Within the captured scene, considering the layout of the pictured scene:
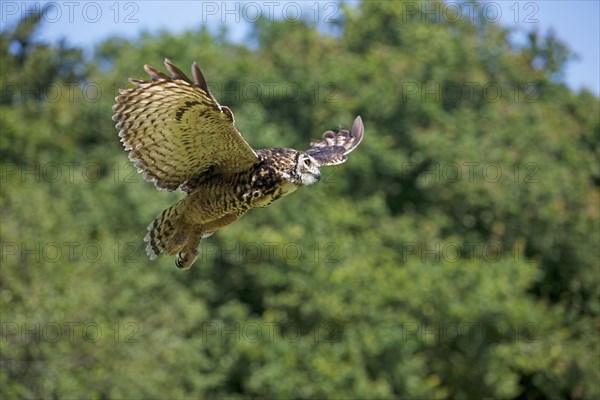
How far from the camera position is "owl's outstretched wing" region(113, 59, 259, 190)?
21.7 feet

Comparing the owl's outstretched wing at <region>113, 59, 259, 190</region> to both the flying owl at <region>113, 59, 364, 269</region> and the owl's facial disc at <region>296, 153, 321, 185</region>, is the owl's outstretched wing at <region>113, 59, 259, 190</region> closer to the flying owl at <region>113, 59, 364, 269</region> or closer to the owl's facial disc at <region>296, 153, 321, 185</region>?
the flying owl at <region>113, 59, 364, 269</region>

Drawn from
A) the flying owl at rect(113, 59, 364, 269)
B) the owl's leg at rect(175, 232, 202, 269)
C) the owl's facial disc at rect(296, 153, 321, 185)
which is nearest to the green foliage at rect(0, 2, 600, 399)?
the owl's leg at rect(175, 232, 202, 269)

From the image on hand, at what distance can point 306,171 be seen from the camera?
696cm

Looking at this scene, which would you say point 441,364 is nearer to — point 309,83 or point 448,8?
point 309,83

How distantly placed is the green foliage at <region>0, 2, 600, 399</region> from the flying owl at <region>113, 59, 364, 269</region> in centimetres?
1238

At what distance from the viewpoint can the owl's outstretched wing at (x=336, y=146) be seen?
7.69 metres

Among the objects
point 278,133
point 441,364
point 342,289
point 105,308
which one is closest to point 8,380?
point 105,308

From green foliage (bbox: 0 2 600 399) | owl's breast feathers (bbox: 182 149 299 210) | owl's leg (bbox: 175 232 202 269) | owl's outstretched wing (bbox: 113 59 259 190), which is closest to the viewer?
owl's outstretched wing (bbox: 113 59 259 190)

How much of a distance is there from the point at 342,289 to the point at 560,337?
5059 mm

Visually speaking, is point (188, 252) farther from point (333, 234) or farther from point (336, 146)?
point (333, 234)

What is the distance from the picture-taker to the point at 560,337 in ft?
87.8

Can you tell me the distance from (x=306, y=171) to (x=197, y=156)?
65 cm

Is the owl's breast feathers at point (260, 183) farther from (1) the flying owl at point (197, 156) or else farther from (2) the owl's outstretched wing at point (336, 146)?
(2) the owl's outstretched wing at point (336, 146)

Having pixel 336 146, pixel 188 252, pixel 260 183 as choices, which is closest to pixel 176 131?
pixel 260 183
